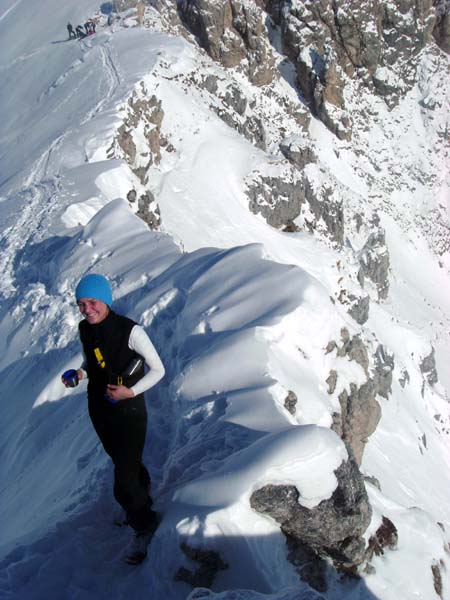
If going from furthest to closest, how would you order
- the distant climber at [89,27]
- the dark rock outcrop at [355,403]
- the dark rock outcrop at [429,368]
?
the distant climber at [89,27] → the dark rock outcrop at [429,368] → the dark rock outcrop at [355,403]

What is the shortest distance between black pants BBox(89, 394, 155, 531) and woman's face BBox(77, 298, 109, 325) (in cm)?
56

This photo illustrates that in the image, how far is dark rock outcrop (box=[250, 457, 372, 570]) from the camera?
378 centimetres

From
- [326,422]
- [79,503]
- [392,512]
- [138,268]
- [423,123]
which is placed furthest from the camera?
[423,123]

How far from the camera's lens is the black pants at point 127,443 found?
3748 mm

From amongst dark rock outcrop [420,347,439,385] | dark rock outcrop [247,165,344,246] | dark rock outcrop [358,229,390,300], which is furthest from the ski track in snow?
dark rock outcrop [420,347,439,385]

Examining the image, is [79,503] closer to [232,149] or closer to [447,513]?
[447,513]

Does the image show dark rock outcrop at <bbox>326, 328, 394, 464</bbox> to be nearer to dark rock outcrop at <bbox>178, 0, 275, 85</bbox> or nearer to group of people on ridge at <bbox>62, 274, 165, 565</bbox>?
group of people on ridge at <bbox>62, 274, 165, 565</bbox>

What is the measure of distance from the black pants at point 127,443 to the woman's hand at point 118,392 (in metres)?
0.14

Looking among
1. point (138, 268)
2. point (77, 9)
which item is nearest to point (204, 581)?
point (138, 268)

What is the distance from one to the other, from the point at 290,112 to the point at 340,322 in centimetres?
3289

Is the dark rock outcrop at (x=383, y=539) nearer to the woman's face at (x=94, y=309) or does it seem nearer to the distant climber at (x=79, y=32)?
the woman's face at (x=94, y=309)

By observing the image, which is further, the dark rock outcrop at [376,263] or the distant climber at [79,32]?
the dark rock outcrop at [376,263]

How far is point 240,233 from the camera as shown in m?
A: 23.5

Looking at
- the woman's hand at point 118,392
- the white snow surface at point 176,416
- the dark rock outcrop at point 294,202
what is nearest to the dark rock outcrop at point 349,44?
the dark rock outcrop at point 294,202
